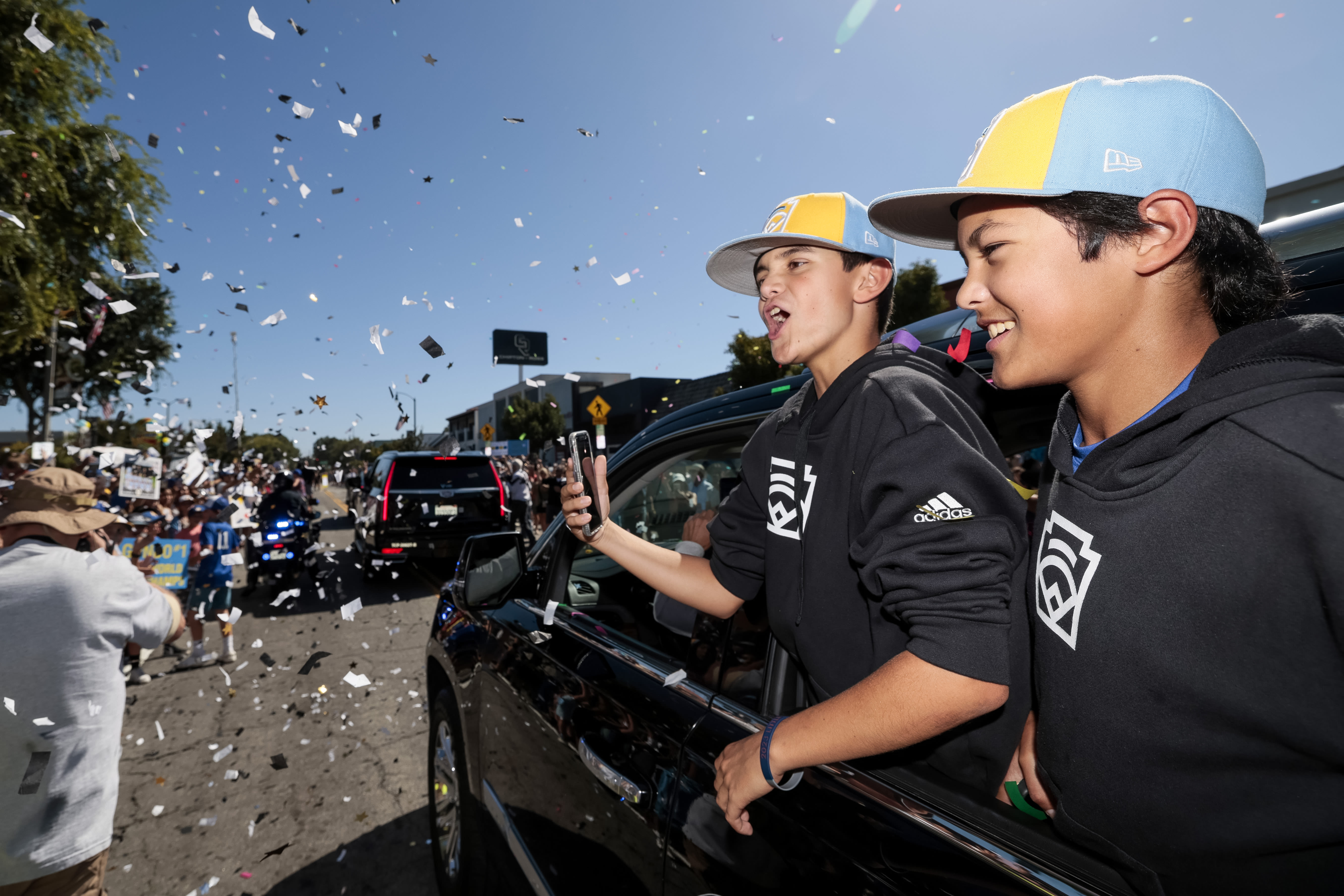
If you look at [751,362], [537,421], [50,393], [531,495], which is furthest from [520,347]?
[531,495]

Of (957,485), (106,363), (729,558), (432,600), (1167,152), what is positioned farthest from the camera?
(106,363)

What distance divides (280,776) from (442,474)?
261 inches

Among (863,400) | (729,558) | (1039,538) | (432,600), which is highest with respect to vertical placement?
(863,400)

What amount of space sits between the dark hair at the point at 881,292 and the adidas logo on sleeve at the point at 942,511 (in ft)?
2.46

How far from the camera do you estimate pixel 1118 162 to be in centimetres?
93

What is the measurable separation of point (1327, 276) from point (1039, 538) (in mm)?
717

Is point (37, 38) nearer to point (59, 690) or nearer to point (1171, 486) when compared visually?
point (59, 690)

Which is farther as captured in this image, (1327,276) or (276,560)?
(276,560)

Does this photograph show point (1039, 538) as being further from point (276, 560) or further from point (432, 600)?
point (276, 560)

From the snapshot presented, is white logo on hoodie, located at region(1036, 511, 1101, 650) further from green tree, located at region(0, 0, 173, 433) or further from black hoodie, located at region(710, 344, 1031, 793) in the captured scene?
green tree, located at region(0, 0, 173, 433)

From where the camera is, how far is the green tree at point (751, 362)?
28094 mm

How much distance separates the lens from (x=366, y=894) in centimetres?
301

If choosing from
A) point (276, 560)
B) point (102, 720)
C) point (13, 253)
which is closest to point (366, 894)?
point (102, 720)

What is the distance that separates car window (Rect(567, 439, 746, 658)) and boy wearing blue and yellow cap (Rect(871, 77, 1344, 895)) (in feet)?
3.24
